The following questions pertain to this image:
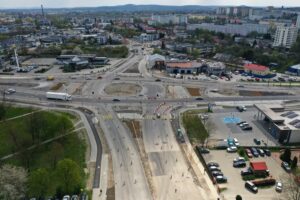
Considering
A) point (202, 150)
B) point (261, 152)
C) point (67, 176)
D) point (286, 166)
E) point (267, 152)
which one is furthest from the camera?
point (202, 150)

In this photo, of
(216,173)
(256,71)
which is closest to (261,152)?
(216,173)

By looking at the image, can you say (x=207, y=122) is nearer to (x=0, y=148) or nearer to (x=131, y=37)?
(x=0, y=148)

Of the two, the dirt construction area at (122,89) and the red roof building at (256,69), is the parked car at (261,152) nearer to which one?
the dirt construction area at (122,89)

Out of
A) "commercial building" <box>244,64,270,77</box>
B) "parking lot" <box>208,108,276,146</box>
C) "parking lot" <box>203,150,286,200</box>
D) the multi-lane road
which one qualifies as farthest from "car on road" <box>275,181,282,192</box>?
"commercial building" <box>244,64,270,77</box>

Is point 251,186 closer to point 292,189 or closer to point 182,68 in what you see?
point 292,189

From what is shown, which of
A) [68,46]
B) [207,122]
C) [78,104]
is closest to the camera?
[207,122]

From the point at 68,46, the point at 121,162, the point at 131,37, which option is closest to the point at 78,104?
the point at 121,162

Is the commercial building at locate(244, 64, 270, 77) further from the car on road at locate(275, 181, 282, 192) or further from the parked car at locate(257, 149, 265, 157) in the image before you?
the car on road at locate(275, 181, 282, 192)
